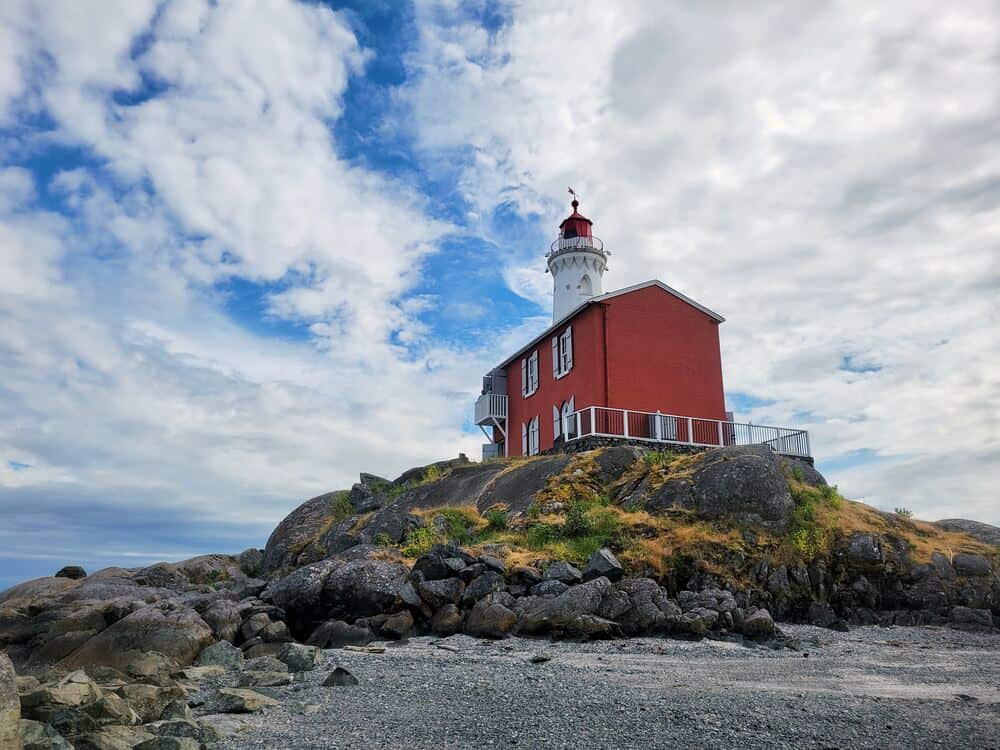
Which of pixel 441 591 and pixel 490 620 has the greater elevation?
pixel 441 591

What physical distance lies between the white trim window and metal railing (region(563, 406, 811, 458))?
4505 mm

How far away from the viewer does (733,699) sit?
8039 millimetres

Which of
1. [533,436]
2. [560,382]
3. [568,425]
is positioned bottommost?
[568,425]

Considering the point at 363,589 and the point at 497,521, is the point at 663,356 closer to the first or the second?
the point at 497,521

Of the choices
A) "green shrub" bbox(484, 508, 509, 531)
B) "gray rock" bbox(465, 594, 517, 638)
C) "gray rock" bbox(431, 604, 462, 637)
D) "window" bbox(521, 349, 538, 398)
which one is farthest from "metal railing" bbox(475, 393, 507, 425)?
"gray rock" bbox(465, 594, 517, 638)

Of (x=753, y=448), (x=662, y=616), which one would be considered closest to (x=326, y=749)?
(x=662, y=616)

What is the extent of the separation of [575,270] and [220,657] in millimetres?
27006

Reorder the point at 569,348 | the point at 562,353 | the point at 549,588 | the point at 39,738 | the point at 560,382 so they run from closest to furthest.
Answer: the point at 39,738, the point at 549,588, the point at 569,348, the point at 560,382, the point at 562,353

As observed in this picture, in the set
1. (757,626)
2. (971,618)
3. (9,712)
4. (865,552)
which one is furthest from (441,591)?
(971,618)

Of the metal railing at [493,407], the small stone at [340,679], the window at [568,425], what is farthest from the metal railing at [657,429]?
the small stone at [340,679]

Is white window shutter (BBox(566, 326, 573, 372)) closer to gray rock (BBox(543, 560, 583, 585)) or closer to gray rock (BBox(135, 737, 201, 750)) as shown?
gray rock (BBox(543, 560, 583, 585))

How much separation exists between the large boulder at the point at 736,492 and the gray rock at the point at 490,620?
250 inches

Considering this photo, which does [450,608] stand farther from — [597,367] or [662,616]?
[597,367]

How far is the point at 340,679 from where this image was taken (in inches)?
375
